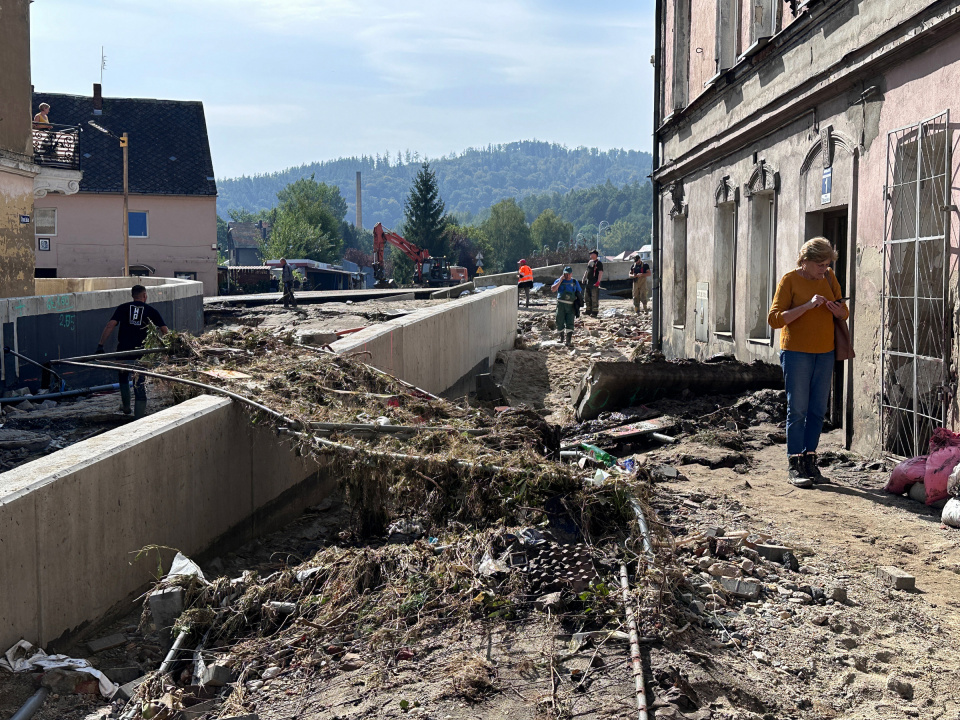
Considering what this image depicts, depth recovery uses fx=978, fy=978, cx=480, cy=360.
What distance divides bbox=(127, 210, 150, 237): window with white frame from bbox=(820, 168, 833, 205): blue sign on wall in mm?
41336

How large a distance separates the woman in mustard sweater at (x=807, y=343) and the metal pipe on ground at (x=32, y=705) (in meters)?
5.56

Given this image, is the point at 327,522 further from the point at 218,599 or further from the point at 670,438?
the point at 670,438

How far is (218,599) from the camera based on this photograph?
5.06m

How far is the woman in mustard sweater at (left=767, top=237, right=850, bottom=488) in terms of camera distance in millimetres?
7633

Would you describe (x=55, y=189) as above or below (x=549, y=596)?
above

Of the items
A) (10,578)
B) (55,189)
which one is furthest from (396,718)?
(55,189)

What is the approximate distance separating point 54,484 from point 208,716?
56.1 inches

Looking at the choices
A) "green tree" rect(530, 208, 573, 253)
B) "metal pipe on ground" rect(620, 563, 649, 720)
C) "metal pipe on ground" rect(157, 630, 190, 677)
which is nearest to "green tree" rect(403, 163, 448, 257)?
"green tree" rect(530, 208, 573, 253)

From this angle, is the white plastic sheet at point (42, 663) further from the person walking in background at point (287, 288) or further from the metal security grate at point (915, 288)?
the person walking in background at point (287, 288)

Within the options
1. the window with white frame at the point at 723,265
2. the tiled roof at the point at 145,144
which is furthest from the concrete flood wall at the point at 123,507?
the tiled roof at the point at 145,144

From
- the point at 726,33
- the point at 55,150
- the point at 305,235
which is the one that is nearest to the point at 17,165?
the point at 55,150

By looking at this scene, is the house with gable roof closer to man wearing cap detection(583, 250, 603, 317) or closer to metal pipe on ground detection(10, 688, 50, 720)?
man wearing cap detection(583, 250, 603, 317)

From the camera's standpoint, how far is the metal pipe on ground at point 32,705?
4121 millimetres

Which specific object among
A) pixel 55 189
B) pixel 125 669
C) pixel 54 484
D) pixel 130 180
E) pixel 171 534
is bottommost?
pixel 125 669
